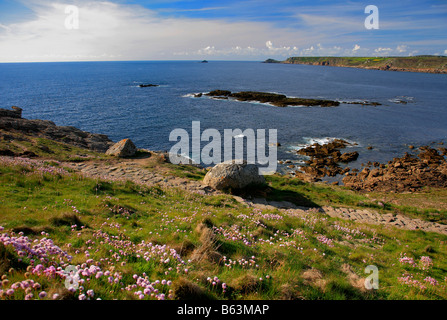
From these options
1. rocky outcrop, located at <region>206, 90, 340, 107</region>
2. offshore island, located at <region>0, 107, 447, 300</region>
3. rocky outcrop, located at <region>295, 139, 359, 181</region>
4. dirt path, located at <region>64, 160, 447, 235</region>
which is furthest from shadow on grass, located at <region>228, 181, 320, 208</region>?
rocky outcrop, located at <region>206, 90, 340, 107</region>

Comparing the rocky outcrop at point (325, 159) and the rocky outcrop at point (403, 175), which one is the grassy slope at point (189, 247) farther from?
the rocky outcrop at point (325, 159)

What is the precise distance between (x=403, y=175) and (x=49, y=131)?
50.4 meters

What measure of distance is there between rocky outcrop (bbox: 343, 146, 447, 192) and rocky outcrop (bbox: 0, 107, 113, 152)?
119 feet

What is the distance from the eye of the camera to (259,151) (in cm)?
4259

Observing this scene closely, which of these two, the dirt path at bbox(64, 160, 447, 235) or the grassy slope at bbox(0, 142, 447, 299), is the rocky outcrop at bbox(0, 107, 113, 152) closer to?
the dirt path at bbox(64, 160, 447, 235)

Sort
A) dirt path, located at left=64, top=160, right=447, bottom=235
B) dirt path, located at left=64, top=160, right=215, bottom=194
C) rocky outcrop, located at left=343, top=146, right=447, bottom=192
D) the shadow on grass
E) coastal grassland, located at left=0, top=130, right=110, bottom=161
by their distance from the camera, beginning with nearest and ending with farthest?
dirt path, located at left=64, top=160, right=447, bottom=235 → dirt path, located at left=64, top=160, right=215, bottom=194 → the shadow on grass → coastal grassland, located at left=0, top=130, right=110, bottom=161 → rocky outcrop, located at left=343, top=146, right=447, bottom=192

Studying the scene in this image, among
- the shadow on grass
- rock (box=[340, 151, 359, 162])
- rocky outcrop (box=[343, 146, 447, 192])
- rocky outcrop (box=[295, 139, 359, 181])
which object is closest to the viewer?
the shadow on grass

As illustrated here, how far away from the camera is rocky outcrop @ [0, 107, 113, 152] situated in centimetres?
3222

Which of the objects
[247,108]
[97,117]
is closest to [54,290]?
[97,117]

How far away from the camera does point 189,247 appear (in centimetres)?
Answer: 732

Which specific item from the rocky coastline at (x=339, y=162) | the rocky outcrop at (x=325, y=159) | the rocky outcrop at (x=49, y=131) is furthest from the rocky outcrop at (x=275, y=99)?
the rocky outcrop at (x=49, y=131)

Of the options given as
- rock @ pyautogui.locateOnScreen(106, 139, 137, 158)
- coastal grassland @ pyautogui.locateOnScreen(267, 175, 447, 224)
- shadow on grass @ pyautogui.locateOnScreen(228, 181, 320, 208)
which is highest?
rock @ pyautogui.locateOnScreen(106, 139, 137, 158)

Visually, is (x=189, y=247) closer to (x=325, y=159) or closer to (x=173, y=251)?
(x=173, y=251)

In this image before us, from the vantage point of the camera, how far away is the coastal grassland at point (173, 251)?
4602mm
